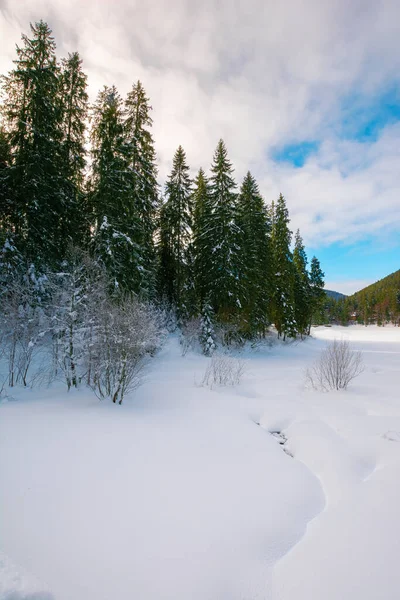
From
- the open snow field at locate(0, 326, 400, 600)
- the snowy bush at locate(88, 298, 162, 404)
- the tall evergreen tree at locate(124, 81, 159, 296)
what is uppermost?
the tall evergreen tree at locate(124, 81, 159, 296)

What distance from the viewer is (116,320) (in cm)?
825

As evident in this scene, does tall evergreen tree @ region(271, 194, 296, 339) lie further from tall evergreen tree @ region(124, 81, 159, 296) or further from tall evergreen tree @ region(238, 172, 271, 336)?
tall evergreen tree @ region(124, 81, 159, 296)

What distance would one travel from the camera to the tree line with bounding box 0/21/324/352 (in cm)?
1174

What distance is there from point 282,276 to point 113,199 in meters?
19.0

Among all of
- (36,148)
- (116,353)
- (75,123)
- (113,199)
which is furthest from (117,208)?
(116,353)

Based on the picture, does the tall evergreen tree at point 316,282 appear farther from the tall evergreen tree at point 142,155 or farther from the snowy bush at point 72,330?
the snowy bush at point 72,330

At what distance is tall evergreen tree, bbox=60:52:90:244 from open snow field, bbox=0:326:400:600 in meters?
11.5

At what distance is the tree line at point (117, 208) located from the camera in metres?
11.7

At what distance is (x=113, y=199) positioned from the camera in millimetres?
13523

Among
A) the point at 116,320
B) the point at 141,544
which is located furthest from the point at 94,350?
the point at 141,544

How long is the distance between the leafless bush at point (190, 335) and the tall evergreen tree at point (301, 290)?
17.2 meters

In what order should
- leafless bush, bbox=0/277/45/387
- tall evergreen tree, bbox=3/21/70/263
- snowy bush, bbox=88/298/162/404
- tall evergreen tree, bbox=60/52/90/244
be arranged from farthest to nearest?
tall evergreen tree, bbox=60/52/90/244
tall evergreen tree, bbox=3/21/70/263
leafless bush, bbox=0/277/45/387
snowy bush, bbox=88/298/162/404

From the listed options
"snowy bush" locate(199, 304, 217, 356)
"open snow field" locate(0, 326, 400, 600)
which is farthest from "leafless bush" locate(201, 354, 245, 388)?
"snowy bush" locate(199, 304, 217, 356)

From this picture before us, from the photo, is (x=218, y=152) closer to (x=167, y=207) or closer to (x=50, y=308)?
(x=167, y=207)
